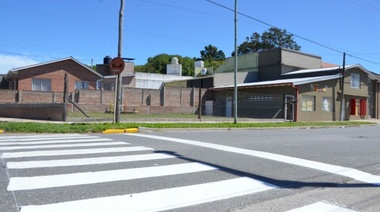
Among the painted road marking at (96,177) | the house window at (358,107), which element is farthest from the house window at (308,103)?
the painted road marking at (96,177)

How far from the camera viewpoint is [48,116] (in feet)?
62.7

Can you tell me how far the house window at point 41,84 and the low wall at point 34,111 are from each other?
11609mm

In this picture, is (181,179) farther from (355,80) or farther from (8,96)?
(355,80)

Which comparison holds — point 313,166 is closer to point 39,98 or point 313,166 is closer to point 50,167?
point 50,167

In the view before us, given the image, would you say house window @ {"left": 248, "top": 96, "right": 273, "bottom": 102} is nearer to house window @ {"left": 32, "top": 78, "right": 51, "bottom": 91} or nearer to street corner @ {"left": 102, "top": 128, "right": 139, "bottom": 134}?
house window @ {"left": 32, "top": 78, "right": 51, "bottom": 91}

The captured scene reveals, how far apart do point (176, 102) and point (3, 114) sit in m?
15.9

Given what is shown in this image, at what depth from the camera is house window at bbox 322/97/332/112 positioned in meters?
34.0

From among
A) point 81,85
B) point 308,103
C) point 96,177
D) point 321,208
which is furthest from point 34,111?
point 308,103

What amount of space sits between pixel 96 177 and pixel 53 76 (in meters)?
29.2

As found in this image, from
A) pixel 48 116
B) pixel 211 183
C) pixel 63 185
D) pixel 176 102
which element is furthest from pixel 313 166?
pixel 176 102

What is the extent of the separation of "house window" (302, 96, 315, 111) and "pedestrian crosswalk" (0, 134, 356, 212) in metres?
25.2

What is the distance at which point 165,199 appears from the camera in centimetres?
500

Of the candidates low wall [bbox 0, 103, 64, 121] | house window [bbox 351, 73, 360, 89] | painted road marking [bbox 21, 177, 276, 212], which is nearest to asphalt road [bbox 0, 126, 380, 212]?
painted road marking [bbox 21, 177, 276, 212]

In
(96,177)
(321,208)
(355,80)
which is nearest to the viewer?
(321,208)
